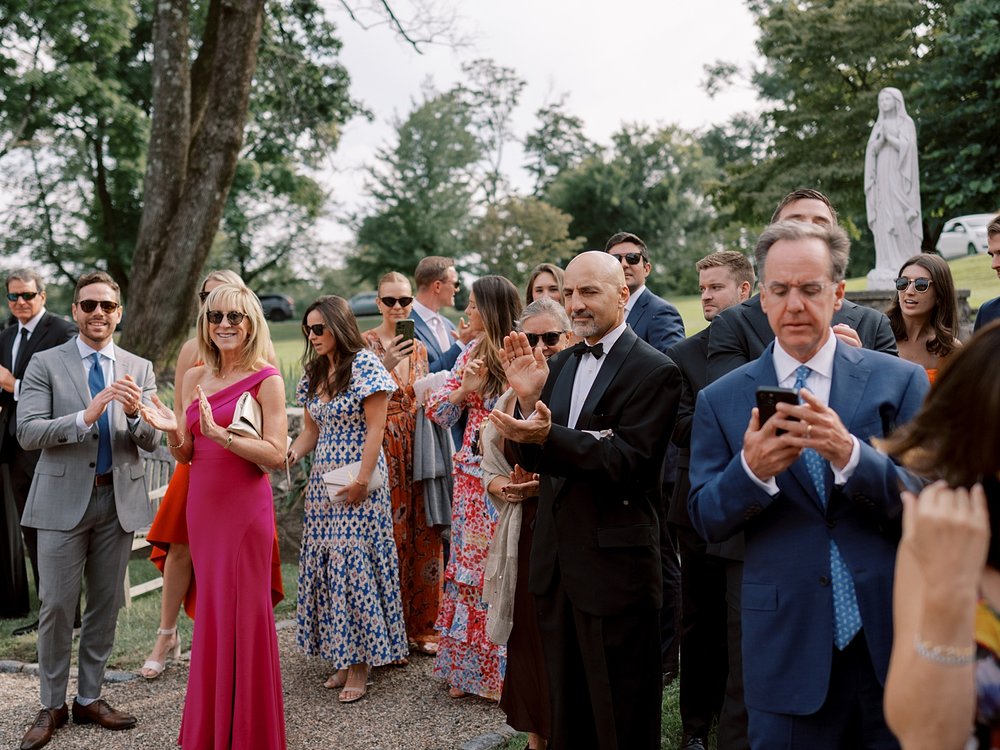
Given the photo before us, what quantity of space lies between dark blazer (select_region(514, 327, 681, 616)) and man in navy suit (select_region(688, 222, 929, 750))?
2.78 feet

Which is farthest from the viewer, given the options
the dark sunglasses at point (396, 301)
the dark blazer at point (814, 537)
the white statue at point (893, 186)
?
the white statue at point (893, 186)

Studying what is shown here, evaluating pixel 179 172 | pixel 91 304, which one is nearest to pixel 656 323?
pixel 91 304

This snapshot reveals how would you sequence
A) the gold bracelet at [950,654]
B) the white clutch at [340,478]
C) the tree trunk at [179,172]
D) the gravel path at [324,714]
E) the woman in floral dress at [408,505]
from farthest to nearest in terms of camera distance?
the tree trunk at [179,172] < the woman in floral dress at [408,505] < the white clutch at [340,478] < the gravel path at [324,714] < the gold bracelet at [950,654]

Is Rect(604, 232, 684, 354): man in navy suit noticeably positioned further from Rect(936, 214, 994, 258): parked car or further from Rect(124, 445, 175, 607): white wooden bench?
Rect(936, 214, 994, 258): parked car

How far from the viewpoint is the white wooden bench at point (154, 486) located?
768 centimetres

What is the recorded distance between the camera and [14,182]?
2972cm

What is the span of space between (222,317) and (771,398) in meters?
3.14

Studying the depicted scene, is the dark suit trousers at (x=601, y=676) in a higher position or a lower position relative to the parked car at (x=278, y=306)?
lower

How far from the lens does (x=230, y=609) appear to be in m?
4.48

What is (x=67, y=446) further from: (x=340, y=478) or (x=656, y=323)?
(x=656, y=323)

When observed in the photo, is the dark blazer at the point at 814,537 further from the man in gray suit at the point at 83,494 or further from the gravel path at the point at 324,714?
the man in gray suit at the point at 83,494

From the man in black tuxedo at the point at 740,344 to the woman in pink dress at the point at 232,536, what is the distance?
88.8 inches

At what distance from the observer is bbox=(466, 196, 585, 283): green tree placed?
37875 mm

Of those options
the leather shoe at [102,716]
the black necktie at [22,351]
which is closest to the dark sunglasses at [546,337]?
the leather shoe at [102,716]
